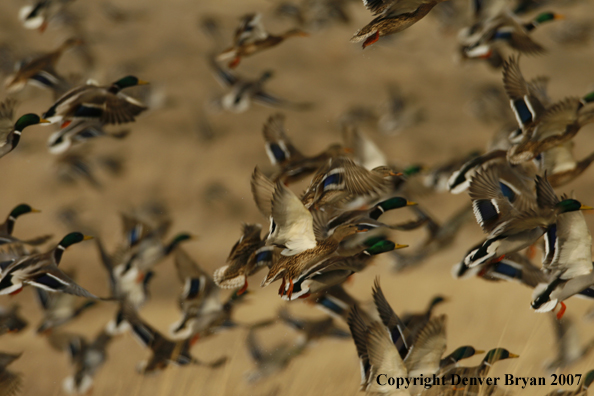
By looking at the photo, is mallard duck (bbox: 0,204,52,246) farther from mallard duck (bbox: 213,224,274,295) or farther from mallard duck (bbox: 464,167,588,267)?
mallard duck (bbox: 464,167,588,267)

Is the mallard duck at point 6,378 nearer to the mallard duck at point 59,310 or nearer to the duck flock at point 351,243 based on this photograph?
the duck flock at point 351,243

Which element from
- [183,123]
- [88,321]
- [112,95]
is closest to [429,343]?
[112,95]

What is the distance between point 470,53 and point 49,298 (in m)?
5.53

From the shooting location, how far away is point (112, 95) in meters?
4.92

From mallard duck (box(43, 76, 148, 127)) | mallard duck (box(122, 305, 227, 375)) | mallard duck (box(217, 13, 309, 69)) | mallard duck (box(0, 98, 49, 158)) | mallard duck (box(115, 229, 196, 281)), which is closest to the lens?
mallard duck (box(0, 98, 49, 158))

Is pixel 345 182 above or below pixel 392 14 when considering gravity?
below

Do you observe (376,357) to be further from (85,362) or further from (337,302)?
(85,362)

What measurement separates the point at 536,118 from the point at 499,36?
7.47 ft

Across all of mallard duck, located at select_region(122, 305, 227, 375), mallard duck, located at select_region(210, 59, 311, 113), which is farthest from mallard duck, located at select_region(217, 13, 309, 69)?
mallard duck, located at select_region(122, 305, 227, 375)

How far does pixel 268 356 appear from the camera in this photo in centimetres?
689

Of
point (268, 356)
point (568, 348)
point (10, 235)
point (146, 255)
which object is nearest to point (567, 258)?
point (568, 348)

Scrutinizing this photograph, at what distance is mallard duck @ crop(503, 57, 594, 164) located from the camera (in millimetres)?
4707

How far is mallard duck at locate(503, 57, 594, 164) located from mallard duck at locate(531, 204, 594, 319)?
1145 mm

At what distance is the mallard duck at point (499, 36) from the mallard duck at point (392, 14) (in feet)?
10.1
